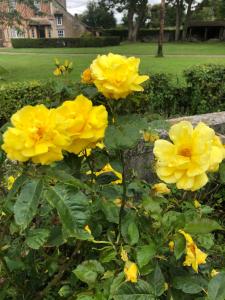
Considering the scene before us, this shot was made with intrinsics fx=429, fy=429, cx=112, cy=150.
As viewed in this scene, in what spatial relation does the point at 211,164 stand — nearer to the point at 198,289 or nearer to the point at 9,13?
the point at 198,289

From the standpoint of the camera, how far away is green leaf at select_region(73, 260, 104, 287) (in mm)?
1248

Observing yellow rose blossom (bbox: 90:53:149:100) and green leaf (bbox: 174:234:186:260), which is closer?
yellow rose blossom (bbox: 90:53:149:100)

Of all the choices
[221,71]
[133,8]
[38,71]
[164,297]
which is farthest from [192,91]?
[133,8]

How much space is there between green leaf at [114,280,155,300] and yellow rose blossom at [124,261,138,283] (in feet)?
0.05

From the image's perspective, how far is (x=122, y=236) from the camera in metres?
1.31

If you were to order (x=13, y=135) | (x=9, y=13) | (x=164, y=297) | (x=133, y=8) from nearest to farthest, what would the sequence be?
(x=13, y=135)
(x=164, y=297)
(x=9, y=13)
(x=133, y=8)

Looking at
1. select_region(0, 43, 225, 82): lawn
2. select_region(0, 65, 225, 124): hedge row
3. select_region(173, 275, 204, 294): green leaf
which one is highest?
select_region(173, 275, 204, 294): green leaf

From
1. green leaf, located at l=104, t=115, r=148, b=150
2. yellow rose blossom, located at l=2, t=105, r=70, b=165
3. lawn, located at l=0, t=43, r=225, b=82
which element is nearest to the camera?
yellow rose blossom, located at l=2, t=105, r=70, b=165

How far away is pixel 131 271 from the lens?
1190 millimetres

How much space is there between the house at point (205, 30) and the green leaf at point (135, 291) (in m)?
47.9

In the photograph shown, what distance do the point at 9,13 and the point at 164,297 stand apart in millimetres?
15289

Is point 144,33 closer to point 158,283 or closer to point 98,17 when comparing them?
point 98,17

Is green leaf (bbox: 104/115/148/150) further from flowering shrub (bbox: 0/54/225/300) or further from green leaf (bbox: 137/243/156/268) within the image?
green leaf (bbox: 137/243/156/268)

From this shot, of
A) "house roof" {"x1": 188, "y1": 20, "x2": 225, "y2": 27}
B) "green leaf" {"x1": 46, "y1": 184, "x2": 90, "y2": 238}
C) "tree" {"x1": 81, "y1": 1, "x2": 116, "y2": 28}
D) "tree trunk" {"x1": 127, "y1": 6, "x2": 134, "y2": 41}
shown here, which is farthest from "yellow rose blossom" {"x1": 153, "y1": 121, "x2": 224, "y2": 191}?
"tree" {"x1": 81, "y1": 1, "x2": 116, "y2": 28}
